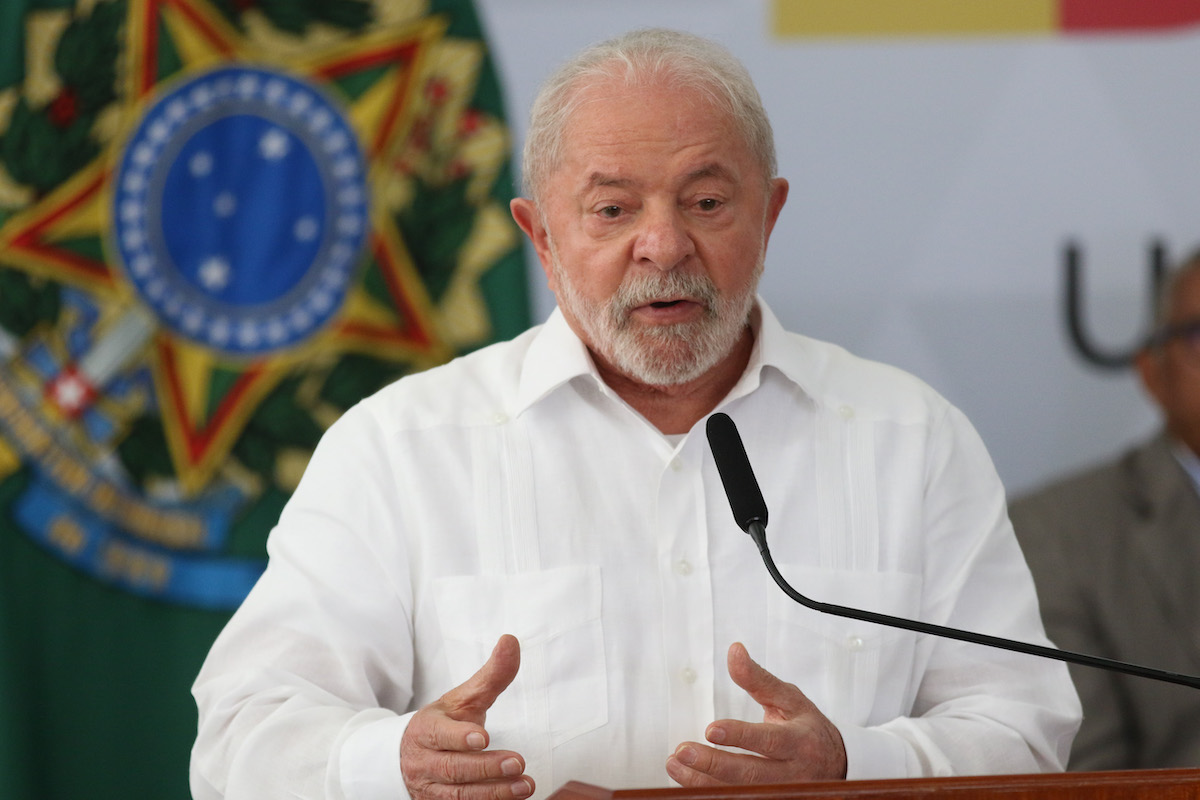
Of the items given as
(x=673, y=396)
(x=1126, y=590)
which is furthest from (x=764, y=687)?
(x=1126, y=590)

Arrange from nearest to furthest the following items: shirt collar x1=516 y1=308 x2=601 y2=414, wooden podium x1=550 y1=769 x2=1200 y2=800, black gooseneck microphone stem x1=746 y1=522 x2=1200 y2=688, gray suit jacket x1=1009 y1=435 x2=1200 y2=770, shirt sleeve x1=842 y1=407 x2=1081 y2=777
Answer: wooden podium x1=550 y1=769 x2=1200 y2=800 → black gooseneck microphone stem x1=746 y1=522 x2=1200 y2=688 → shirt sleeve x1=842 y1=407 x2=1081 y2=777 → shirt collar x1=516 y1=308 x2=601 y2=414 → gray suit jacket x1=1009 y1=435 x2=1200 y2=770

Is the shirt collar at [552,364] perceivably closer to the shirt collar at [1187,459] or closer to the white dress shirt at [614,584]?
the white dress shirt at [614,584]

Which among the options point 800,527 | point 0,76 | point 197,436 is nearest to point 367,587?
point 800,527

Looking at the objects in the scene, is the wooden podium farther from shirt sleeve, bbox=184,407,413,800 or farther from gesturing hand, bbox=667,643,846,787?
shirt sleeve, bbox=184,407,413,800

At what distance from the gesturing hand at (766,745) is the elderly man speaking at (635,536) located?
14 centimetres

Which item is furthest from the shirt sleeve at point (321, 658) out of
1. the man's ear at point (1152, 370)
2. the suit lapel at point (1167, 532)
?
the man's ear at point (1152, 370)

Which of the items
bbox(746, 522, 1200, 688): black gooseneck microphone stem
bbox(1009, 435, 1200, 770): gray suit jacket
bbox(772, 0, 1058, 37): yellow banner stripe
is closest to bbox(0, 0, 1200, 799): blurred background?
bbox(772, 0, 1058, 37): yellow banner stripe

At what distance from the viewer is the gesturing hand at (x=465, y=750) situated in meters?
1.30

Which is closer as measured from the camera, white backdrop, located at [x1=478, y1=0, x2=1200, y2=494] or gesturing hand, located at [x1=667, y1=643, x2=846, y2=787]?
gesturing hand, located at [x1=667, y1=643, x2=846, y2=787]

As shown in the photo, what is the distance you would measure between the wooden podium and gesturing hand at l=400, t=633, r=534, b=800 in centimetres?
21

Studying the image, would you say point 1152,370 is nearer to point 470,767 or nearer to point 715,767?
point 715,767

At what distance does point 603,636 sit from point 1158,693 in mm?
1471

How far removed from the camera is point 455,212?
8.90 ft

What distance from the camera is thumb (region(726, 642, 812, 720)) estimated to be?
1.32m
